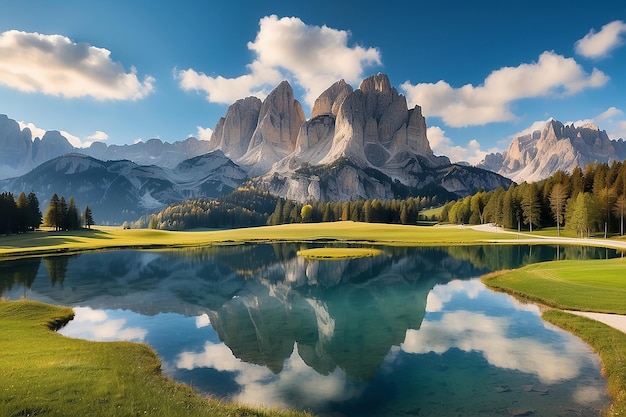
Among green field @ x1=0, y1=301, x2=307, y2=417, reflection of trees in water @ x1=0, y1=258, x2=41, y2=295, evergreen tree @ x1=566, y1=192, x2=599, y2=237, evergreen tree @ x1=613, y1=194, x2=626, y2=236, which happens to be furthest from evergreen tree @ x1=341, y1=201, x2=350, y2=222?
green field @ x1=0, y1=301, x2=307, y2=417

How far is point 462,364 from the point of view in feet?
63.2

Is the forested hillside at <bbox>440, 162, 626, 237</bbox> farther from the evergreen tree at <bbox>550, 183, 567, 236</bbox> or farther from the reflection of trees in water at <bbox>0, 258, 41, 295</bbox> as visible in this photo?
the reflection of trees in water at <bbox>0, 258, 41, 295</bbox>

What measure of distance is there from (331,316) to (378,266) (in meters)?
29.5

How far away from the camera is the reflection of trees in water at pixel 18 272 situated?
144 feet

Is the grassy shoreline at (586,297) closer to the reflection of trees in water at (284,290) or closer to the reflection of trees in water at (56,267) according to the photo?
the reflection of trees in water at (284,290)

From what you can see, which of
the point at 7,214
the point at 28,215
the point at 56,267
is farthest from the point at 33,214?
the point at 56,267

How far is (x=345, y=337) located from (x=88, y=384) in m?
14.8

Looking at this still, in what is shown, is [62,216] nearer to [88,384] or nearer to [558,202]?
[88,384]

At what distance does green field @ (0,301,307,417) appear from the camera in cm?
1186

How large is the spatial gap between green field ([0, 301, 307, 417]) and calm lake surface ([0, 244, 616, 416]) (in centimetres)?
201

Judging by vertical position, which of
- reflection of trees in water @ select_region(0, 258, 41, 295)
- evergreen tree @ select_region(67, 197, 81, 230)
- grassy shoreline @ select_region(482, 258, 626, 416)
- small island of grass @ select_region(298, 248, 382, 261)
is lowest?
reflection of trees in water @ select_region(0, 258, 41, 295)

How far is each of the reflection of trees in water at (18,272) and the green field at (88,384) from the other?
27463mm

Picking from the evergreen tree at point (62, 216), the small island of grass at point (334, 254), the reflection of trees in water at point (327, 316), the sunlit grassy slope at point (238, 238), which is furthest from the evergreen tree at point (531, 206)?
the evergreen tree at point (62, 216)

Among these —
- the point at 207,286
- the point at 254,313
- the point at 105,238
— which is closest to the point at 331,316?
the point at 254,313
